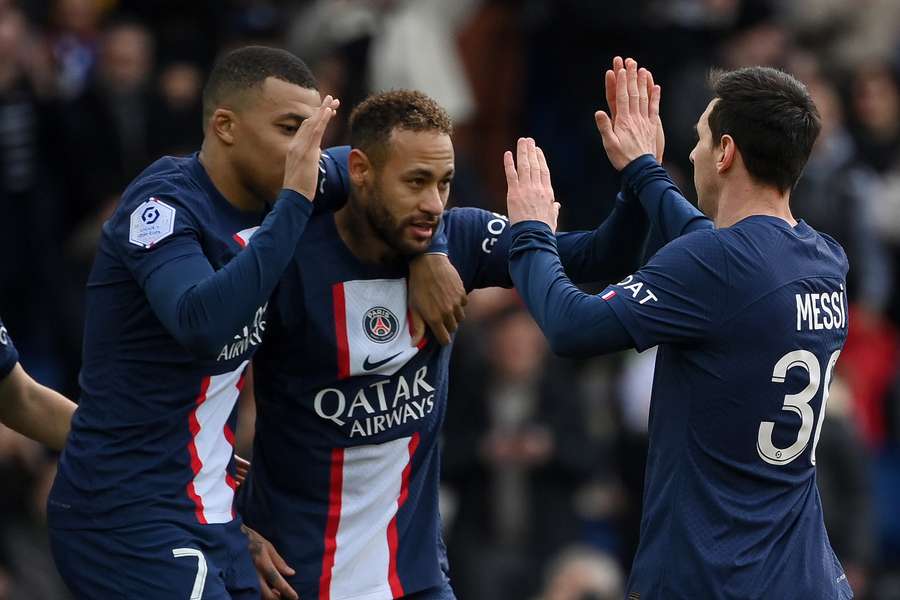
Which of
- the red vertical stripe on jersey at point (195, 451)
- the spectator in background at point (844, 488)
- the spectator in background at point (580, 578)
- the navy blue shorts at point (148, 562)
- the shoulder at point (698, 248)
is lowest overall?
the spectator in background at point (580, 578)

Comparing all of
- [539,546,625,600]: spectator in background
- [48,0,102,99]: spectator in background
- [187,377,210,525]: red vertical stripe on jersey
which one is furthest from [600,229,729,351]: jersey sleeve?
[48,0,102,99]: spectator in background

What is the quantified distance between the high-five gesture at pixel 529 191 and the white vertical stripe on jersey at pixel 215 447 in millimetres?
1027

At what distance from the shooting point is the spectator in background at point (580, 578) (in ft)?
31.8

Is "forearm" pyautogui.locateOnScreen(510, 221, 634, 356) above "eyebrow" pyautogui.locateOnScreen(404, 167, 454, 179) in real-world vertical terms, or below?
below

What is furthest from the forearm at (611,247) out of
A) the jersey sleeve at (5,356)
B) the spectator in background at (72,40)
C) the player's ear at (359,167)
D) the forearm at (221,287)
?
the spectator in background at (72,40)

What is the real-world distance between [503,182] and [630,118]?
7063 millimetres

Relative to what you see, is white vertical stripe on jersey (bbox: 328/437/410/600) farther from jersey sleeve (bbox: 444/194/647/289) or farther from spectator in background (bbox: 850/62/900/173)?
spectator in background (bbox: 850/62/900/173)

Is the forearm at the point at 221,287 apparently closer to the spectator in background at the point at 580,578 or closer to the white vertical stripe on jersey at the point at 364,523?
the white vertical stripe on jersey at the point at 364,523

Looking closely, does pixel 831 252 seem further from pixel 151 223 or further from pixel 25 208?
pixel 25 208

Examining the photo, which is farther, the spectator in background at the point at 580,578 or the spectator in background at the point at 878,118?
the spectator in background at the point at 878,118

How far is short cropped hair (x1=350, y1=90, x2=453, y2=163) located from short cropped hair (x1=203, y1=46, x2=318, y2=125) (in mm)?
234

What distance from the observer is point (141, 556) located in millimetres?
5438

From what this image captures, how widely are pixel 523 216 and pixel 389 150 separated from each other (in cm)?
57

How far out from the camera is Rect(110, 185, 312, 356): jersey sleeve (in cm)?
514
